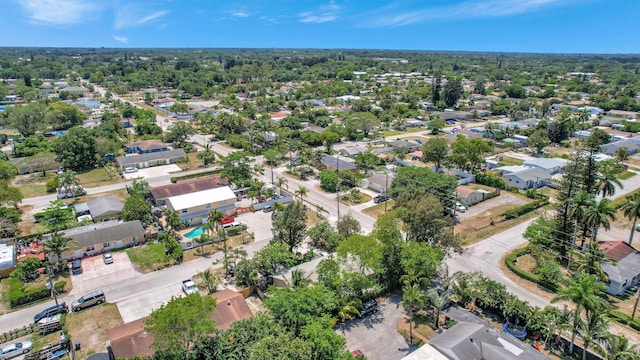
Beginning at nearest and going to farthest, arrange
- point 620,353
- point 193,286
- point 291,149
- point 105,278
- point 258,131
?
1. point 620,353
2. point 193,286
3. point 105,278
4. point 291,149
5. point 258,131

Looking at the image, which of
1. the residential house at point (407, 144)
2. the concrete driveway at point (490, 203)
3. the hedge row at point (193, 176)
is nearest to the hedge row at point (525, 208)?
the concrete driveway at point (490, 203)

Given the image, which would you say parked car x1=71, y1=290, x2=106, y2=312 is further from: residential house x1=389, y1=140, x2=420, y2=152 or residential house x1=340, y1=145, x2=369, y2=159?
residential house x1=389, y1=140, x2=420, y2=152

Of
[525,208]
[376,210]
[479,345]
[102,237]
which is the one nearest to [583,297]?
[479,345]

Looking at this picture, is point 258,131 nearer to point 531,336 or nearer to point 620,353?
point 531,336

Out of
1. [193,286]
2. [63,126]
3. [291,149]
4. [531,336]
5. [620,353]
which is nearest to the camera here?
[620,353]

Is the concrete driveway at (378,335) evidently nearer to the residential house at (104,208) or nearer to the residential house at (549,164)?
the residential house at (104,208)

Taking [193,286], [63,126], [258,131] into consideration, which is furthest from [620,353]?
[63,126]
